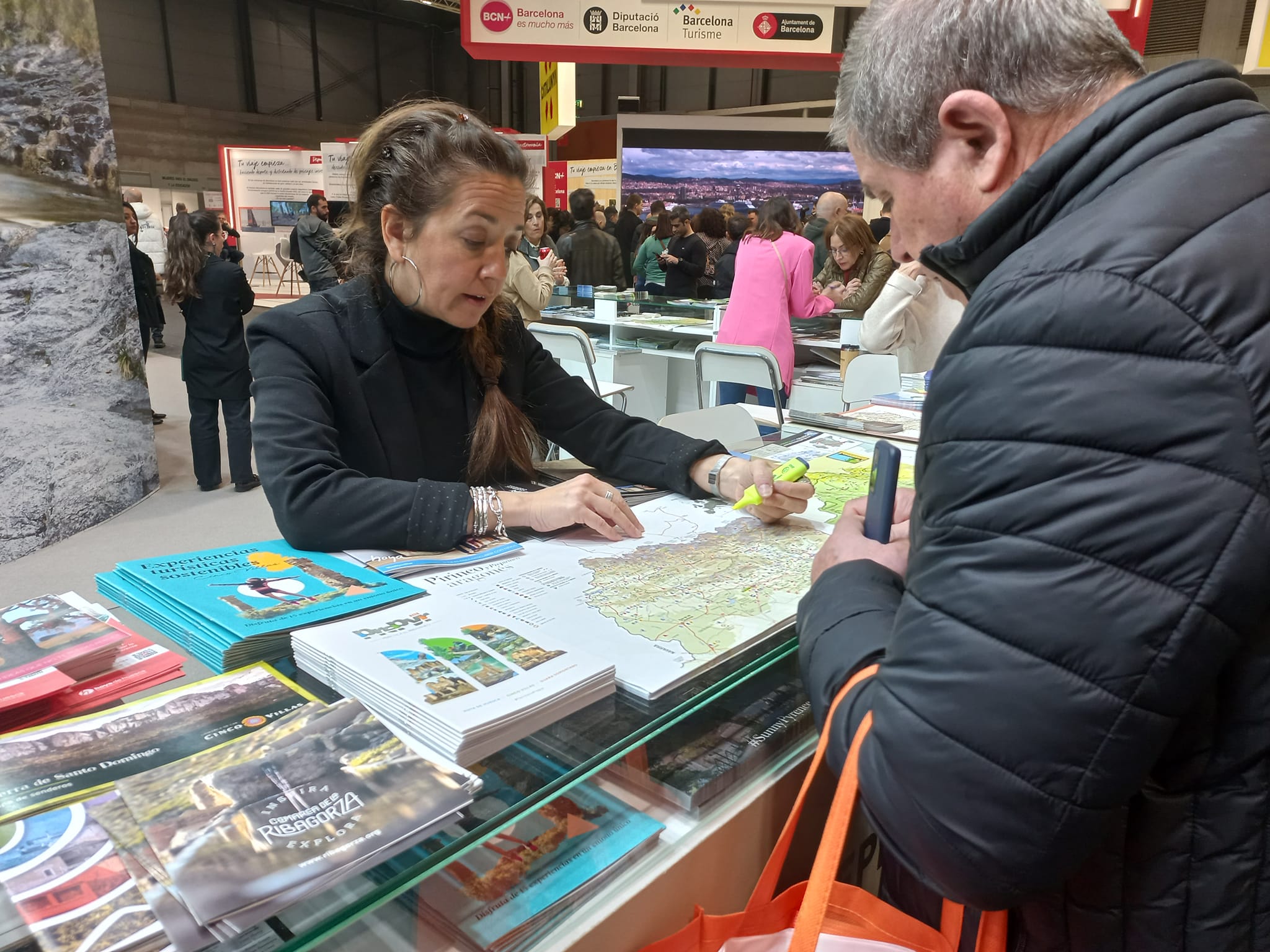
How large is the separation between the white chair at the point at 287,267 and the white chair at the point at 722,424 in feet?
31.1

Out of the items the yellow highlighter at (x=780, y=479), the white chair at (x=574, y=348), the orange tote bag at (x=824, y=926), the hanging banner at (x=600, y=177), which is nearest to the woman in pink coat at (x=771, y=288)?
the white chair at (x=574, y=348)

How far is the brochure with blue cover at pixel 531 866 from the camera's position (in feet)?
2.22

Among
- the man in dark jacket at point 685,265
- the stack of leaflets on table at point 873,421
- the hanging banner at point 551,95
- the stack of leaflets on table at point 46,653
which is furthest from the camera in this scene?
the hanging banner at point 551,95

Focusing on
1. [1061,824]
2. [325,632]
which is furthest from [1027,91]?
[325,632]

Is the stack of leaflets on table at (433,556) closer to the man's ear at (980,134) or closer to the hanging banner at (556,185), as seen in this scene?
the man's ear at (980,134)

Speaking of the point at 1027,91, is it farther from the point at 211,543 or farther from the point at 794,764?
the point at 211,543

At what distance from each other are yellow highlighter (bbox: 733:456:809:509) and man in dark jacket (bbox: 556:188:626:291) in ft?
19.0

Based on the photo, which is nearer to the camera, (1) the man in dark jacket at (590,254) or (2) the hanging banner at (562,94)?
(1) the man in dark jacket at (590,254)

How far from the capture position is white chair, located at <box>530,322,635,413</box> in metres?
4.37

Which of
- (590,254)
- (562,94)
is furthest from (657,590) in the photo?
(562,94)

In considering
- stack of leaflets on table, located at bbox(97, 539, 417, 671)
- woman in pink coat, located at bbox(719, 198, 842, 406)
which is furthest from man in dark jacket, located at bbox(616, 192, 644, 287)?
stack of leaflets on table, located at bbox(97, 539, 417, 671)

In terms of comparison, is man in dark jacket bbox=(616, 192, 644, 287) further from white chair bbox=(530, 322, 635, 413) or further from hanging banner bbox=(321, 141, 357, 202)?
white chair bbox=(530, 322, 635, 413)

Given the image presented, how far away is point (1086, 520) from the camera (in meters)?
0.52

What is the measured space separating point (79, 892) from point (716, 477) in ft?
3.71
